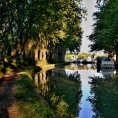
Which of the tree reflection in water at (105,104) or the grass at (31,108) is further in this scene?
the tree reflection in water at (105,104)

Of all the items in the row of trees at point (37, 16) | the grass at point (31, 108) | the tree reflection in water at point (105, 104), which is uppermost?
the row of trees at point (37, 16)

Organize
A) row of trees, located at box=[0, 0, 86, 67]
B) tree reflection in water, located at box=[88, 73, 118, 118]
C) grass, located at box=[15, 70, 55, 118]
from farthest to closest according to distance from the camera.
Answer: row of trees, located at box=[0, 0, 86, 67] < tree reflection in water, located at box=[88, 73, 118, 118] < grass, located at box=[15, 70, 55, 118]

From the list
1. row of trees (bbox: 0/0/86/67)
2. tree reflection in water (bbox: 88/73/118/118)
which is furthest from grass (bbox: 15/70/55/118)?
row of trees (bbox: 0/0/86/67)

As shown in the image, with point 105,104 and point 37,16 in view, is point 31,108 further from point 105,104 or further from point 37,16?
point 37,16

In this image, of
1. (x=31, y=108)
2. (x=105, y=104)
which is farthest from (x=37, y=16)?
(x=31, y=108)

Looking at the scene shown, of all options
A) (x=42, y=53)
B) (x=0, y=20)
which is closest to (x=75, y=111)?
(x=0, y=20)

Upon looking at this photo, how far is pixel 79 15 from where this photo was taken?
36.2 m

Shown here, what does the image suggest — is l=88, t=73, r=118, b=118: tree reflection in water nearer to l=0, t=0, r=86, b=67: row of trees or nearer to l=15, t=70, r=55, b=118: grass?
l=15, t=70, r=55, b=118: grass

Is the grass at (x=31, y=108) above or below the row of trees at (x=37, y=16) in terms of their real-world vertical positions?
below

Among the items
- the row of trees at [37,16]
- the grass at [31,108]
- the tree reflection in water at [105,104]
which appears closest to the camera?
the grass at [31,108]

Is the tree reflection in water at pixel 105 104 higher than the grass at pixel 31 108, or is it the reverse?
the grass at pixel 31 108

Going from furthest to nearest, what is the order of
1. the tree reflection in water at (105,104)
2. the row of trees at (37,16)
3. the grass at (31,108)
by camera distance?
the row of trees at (37,16), the tree reflection in water at (105,104), the grass at (31,108)

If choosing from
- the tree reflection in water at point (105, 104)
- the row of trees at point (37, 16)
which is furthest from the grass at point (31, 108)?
the row of trees at point (37, 16)

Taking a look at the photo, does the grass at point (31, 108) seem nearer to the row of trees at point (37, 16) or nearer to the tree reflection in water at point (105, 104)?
the tree reflection in water at point (105, 104)
